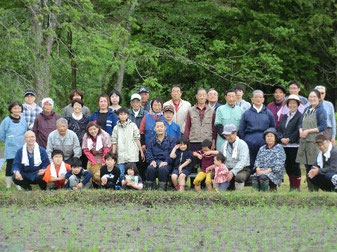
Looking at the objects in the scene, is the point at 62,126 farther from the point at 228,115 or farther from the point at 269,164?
the point at 269,164

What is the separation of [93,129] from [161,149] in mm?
1214

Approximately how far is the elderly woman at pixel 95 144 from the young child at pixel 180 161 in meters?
1.18

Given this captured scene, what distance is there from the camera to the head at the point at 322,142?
12.0 m

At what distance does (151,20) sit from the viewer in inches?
989

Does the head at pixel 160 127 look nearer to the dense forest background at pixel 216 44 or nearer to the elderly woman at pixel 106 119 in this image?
the elderly woman at pixel 106 119

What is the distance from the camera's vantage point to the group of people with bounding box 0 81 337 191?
12594 millimetres

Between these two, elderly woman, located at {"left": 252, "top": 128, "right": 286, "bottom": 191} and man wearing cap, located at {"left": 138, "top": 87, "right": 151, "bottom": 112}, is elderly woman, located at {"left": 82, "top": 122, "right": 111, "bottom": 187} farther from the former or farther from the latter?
elderly woman, located at {"left": 252, "top": 128, "right": 286, "bottom": 191}

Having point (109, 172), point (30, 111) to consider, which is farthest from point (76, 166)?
point (30, 111)

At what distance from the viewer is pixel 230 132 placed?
12578 mm

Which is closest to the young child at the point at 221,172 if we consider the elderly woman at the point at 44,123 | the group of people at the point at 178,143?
the group of people at the point at 178,143

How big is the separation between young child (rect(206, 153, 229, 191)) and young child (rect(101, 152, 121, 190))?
5.32 ft

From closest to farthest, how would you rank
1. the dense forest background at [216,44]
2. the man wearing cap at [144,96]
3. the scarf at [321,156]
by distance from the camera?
the scarf at [321,156] < the man wearing cap at [144,96] < the dense forest background at [216,44]

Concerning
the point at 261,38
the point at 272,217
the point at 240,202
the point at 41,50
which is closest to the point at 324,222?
the point at 272,217

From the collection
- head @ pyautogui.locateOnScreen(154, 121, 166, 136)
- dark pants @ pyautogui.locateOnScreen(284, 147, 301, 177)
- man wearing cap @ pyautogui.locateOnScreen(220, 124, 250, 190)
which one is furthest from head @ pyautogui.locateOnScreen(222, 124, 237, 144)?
head @ pyautogui.locateOnScreen(154, 121, 166, 136)
